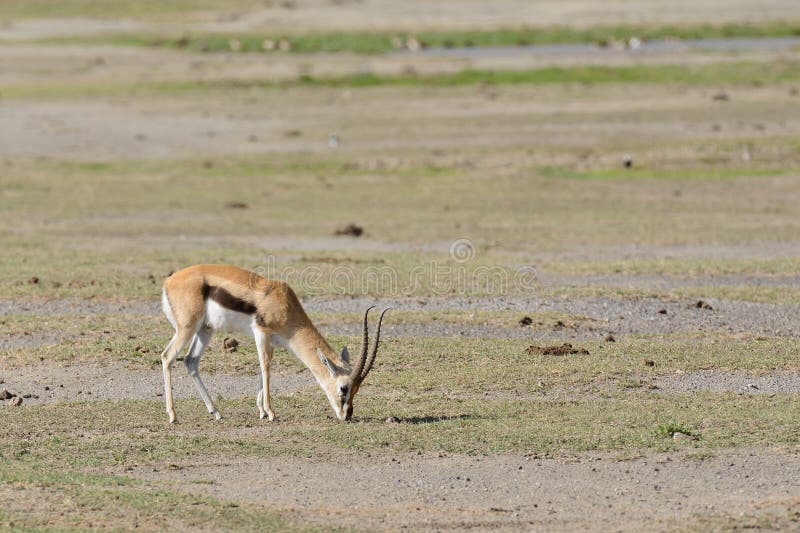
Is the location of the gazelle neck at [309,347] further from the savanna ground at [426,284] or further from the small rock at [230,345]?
the small rock at [230,345]

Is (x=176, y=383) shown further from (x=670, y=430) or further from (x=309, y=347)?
(x=670, y=430)

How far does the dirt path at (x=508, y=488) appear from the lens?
373 inches

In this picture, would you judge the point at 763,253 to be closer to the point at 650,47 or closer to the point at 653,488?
the point at 653,488

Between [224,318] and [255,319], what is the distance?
0.91 ft

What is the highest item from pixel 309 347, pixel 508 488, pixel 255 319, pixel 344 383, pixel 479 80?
pixel 479 80

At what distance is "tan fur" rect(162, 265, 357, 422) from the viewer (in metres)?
11.8

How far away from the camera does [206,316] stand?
11.9 metres

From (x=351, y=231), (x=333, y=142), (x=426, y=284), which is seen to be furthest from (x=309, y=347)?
(x=333, y=142)

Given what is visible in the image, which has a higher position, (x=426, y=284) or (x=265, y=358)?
(x=265, y=358)

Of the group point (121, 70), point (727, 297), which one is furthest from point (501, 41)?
point (727, 297)

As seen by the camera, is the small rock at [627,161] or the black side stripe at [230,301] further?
the small rock at [627,161]

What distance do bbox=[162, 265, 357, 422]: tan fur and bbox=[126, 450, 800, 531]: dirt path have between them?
3.93 ft

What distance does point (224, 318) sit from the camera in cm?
1183

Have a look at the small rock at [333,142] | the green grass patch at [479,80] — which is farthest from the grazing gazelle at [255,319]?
the green grass patch at [479,80]
